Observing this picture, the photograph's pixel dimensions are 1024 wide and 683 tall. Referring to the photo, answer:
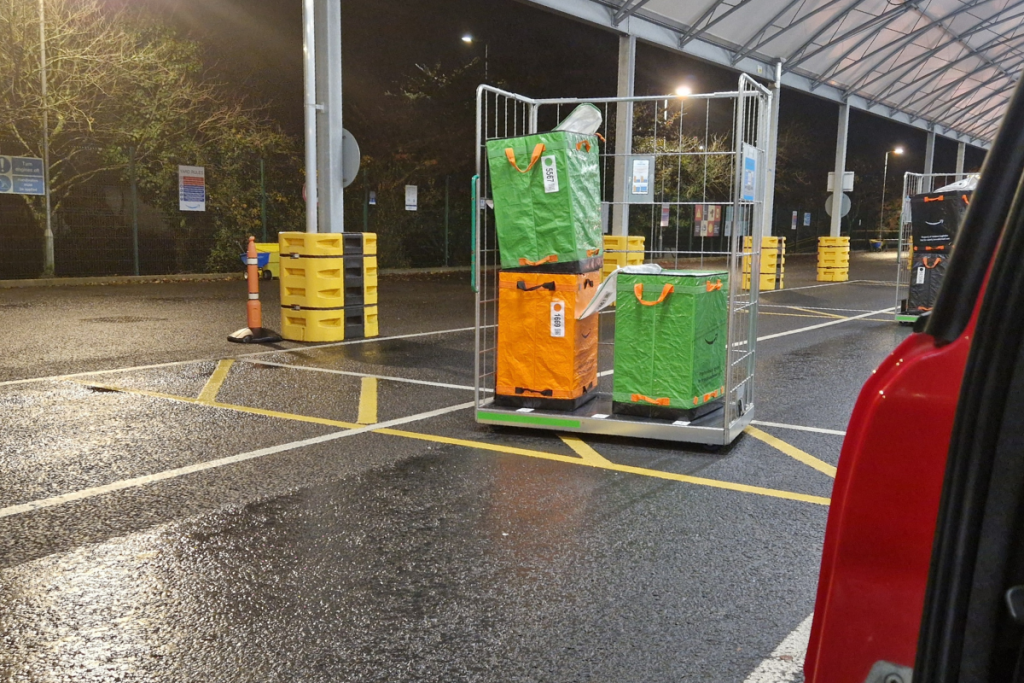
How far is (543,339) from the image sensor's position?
649 cm

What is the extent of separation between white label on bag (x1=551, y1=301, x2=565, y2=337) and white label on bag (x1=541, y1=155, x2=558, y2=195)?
816 millimetres

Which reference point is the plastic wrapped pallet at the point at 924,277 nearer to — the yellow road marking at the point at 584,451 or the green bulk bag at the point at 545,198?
the green bulk bag at the point at 545,198

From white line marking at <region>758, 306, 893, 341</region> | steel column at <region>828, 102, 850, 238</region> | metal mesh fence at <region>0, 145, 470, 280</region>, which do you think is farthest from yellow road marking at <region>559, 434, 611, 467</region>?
steel column at <region>828, 102, 850, 238</region>

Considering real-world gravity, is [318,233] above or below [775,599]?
above

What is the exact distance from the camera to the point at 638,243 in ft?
62.8

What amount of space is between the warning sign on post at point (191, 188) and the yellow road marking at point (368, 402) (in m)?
15.0

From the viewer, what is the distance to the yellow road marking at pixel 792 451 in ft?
18.9

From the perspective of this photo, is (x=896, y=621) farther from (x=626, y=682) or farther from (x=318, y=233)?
(x=318, y=233)

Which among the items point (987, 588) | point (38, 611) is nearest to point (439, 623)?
point (38, 611)

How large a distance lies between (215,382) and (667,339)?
4534 millimetres

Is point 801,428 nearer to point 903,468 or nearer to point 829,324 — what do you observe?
point 903,468

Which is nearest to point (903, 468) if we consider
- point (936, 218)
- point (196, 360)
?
point (196, 360)

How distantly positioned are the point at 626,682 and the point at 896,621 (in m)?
1.67

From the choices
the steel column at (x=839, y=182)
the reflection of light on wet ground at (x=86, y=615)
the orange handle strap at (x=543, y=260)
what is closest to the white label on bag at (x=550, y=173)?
the orange handle strap at (x=543, y=260)
